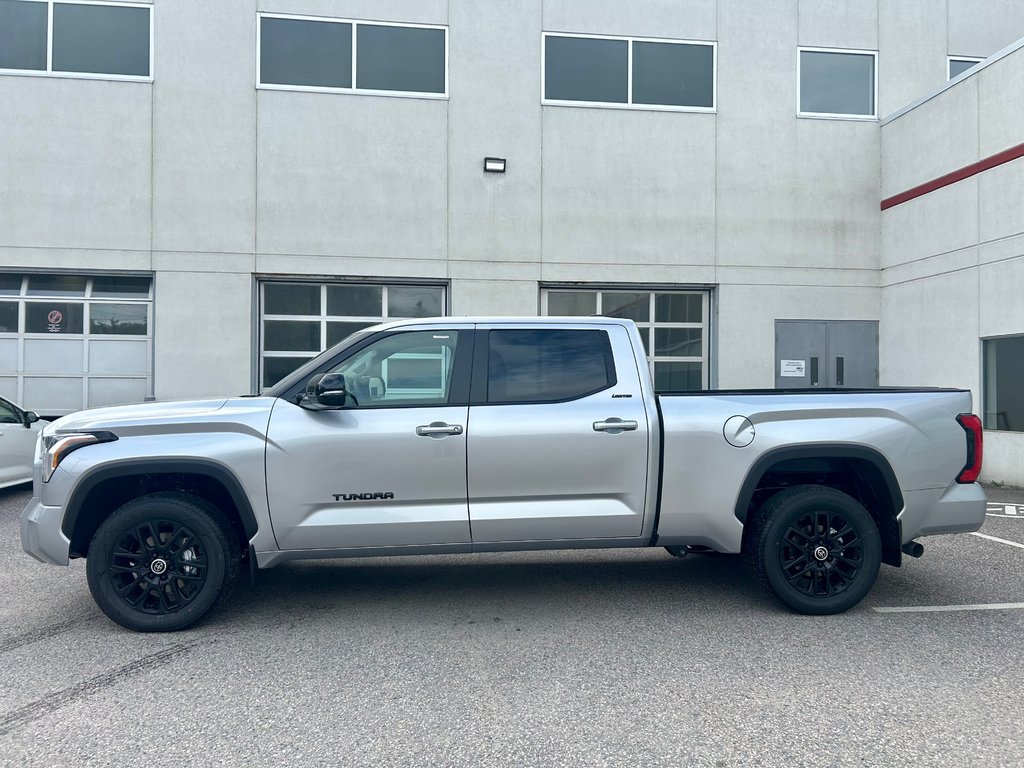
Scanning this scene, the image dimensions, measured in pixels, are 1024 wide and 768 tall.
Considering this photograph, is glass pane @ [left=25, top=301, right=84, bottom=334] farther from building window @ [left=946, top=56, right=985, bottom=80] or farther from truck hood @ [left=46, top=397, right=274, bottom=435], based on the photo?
building window @ [left=946, top=56, right=985, bottom=80]

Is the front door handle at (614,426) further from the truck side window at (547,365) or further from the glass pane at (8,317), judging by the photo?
the glass pane at (8,317)

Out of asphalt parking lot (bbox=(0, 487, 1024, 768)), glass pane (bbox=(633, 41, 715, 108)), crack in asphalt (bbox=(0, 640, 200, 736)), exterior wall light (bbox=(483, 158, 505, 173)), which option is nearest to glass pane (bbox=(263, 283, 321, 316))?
exterior wall light (bbox=(483, 158, 505, 173))

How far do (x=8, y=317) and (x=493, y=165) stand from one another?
26.9ft

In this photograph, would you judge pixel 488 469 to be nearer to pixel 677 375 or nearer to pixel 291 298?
pixel 291 298

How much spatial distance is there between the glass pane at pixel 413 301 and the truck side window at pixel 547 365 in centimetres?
774

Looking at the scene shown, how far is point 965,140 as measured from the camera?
1155cm

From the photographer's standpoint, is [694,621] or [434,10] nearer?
[694,621]

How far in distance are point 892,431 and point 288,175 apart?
1024 cm

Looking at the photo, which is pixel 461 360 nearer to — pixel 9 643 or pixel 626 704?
pixel 626 704

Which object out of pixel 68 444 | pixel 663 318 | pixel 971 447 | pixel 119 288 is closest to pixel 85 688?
pixel 68 444

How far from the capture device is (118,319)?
12281 millimetres

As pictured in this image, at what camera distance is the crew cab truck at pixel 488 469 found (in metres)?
4.60

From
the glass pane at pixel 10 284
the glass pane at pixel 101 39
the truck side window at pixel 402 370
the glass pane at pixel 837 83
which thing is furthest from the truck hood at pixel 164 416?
the glass pane at pixel 837 83

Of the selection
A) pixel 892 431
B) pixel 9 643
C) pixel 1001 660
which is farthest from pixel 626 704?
pixel 9 643
